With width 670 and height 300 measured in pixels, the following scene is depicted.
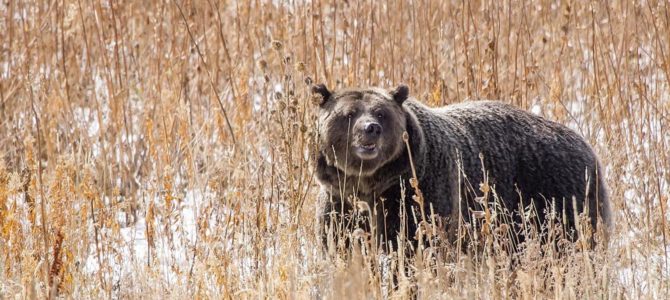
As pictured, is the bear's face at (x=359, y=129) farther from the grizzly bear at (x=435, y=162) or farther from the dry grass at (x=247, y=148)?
the dry grass at (x=247, y=148)

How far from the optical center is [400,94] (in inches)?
214

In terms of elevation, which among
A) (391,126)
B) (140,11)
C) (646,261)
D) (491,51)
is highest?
(140,11)

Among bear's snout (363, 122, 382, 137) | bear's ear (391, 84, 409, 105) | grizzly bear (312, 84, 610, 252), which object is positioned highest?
bear's ear (391, 84, 409, 105)

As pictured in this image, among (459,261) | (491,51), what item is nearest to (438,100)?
(491,51)

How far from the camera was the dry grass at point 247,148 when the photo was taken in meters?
4.67

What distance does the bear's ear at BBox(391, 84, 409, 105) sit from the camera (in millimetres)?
5422

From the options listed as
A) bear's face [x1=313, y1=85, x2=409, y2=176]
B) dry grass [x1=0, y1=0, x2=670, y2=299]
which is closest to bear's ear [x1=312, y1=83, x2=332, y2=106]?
bear's face [x1=313, y1=85, x2=409, y2=176]

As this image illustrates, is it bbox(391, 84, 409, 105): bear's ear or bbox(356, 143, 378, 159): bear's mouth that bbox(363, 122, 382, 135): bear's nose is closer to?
bbox(356, 143, 378, 159): bear's mouth

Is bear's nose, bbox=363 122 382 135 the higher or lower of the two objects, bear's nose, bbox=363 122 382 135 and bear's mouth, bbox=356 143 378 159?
the higher

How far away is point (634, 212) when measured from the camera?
21.6ft

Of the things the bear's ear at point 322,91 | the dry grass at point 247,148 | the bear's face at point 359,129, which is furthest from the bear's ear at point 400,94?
the dry grass at point 247,148

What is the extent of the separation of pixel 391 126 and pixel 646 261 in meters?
1.46

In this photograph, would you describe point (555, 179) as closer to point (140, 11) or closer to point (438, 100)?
point (438, 100)

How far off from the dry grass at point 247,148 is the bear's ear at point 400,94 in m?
0.55
